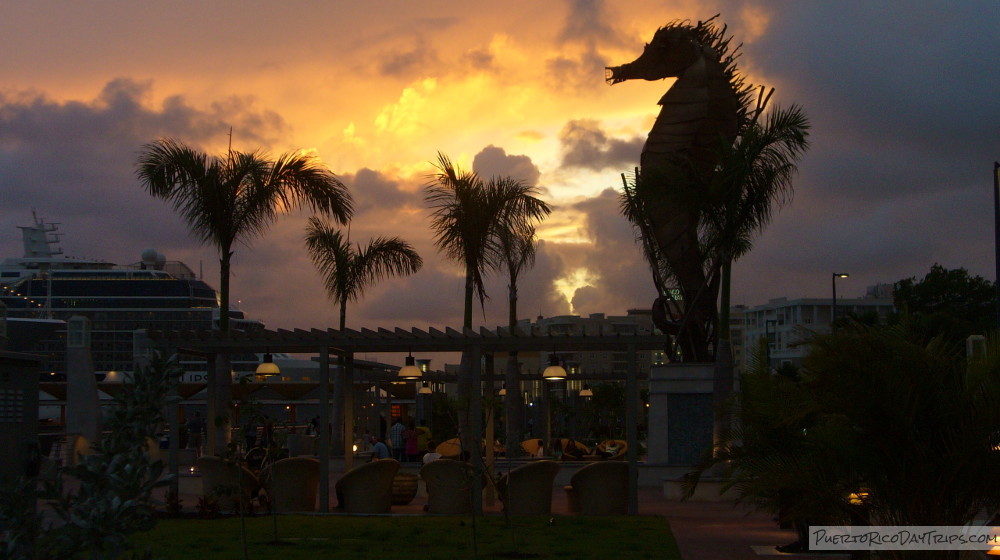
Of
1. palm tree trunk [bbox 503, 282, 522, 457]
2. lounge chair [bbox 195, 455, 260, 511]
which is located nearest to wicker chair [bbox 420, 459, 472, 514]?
lounge chair [bbox 195, 455, 260, 511]

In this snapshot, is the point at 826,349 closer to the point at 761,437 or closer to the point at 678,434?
the point at 761,437

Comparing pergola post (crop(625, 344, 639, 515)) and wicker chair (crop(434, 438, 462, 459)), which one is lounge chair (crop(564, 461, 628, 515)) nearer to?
pergola post (crop(625, 344, 639, 515))

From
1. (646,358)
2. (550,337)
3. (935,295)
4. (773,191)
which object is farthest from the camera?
(646,358)

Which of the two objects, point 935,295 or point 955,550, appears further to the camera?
point 935,295

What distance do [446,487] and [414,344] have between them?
2.07 metres

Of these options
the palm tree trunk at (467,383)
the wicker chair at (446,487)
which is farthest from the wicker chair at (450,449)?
the wicker chair at (446,487)

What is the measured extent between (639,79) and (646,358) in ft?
489

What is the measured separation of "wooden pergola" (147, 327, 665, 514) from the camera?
46.0 ft

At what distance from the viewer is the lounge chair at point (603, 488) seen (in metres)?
14.2

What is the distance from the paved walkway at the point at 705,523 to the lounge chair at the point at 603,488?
773 mm

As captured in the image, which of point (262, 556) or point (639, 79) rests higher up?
point (639, 79)

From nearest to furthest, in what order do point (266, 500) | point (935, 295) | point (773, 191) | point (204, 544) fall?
point (204, 544) → point (266, 500) → point (773, 191) → point (935, 295)

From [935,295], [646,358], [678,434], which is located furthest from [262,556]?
[646,358]

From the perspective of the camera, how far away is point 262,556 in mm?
10680
